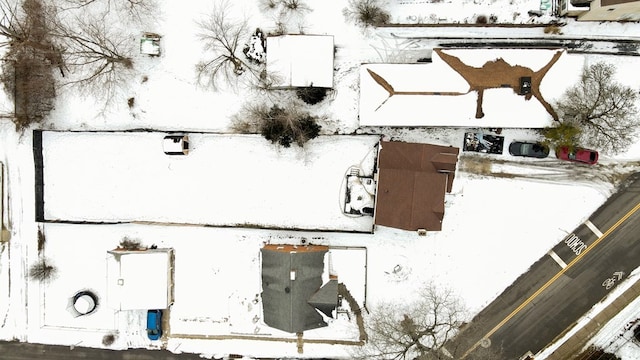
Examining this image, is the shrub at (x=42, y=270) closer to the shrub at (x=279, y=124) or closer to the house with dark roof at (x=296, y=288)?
the house with dark roof at (x=296, y=288)

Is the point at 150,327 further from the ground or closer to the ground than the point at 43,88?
closer to the ground

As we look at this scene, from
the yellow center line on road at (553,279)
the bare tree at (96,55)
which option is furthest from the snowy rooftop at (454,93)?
the bare tree at (96,55)

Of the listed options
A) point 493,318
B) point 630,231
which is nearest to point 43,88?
point 493,318

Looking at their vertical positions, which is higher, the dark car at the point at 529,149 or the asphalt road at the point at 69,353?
the dark car at the point at 529,149

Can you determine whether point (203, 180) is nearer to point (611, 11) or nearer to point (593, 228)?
point (593, 228)

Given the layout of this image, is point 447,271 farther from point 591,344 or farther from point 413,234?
point 591,344

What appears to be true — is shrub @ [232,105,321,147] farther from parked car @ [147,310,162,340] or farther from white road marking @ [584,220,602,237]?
white road marking @ [584,220,602,237]

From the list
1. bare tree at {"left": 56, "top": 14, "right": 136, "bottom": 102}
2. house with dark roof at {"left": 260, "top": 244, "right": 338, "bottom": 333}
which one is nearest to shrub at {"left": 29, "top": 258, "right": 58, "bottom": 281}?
bare tree at {"left": 56, "top": 14, "right": 136, "bottom": 102}
